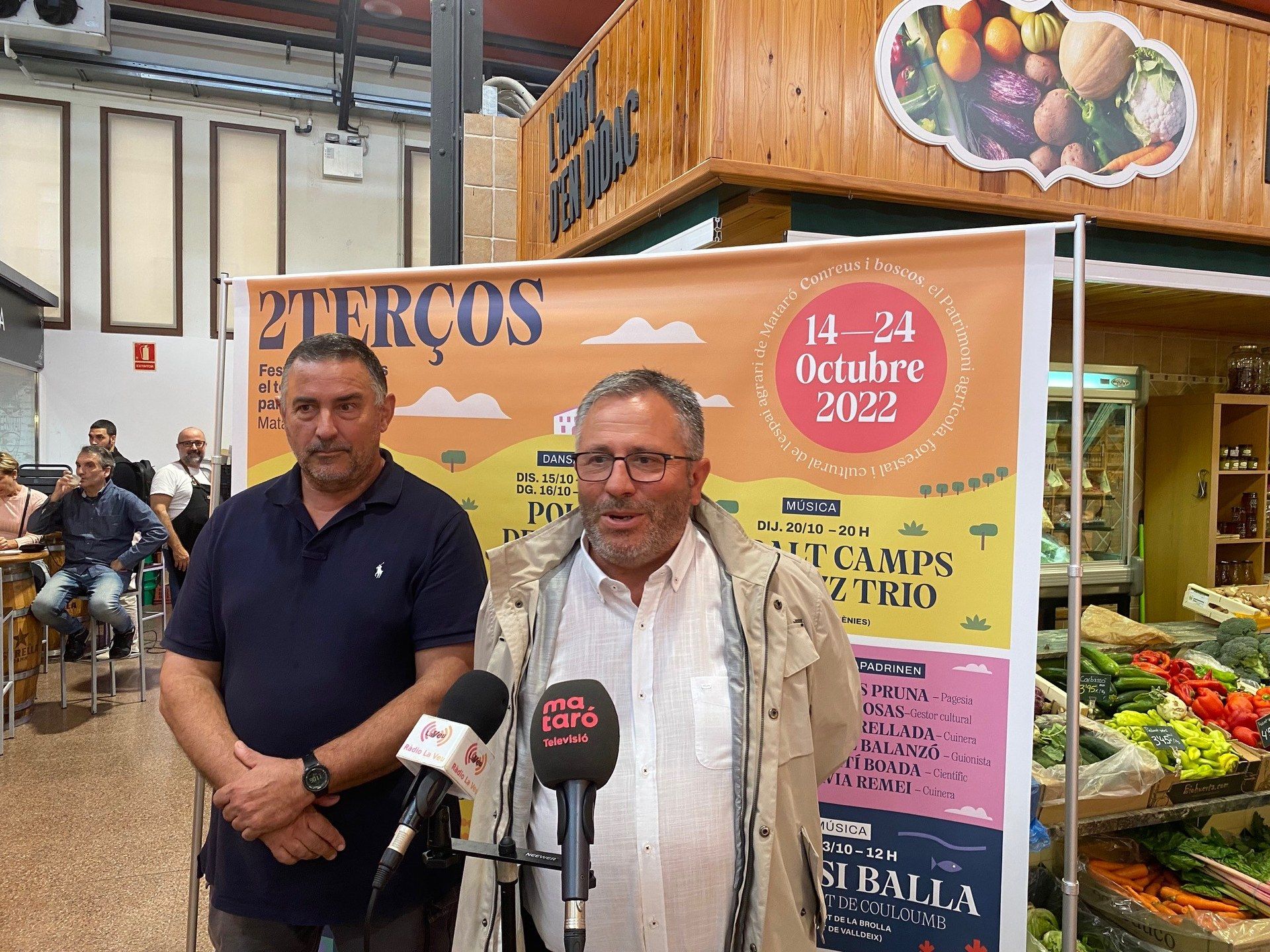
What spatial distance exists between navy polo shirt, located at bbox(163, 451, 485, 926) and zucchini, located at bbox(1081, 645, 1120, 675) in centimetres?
238

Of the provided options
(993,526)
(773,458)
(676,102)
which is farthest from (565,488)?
(676,102)

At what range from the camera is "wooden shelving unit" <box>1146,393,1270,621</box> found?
529 centimetres

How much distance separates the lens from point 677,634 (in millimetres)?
1508

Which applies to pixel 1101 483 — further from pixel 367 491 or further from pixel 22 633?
pixel 22 633

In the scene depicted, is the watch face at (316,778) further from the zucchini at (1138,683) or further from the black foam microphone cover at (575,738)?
the zucchini at (1138,683)

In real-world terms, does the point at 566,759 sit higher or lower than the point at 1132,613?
higher

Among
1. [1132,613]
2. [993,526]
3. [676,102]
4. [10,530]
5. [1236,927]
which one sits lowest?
[1236,927]

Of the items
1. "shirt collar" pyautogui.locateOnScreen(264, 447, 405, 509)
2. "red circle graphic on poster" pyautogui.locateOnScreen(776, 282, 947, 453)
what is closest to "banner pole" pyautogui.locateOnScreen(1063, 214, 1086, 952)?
"red circle graphic on poster" pyautogui.locateOnScreen(776, 282, 947, 453)

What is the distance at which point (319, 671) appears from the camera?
5.77 ft

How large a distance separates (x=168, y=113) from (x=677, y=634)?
1009cm

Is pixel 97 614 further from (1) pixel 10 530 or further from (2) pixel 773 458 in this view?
(2) pixel 773 458

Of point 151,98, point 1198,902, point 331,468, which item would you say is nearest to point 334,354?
point 331,468

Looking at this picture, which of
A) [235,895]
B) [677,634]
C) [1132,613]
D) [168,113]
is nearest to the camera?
[677,634]

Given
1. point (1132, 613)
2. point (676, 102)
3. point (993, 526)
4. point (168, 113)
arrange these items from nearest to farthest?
point (993, 526), point (676, 102), point (1132, 613), point (168, 113)
